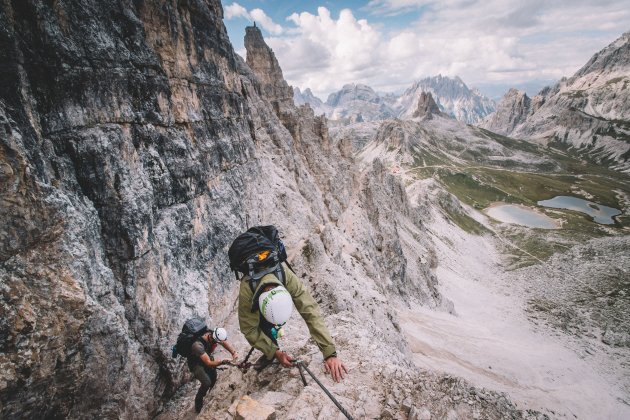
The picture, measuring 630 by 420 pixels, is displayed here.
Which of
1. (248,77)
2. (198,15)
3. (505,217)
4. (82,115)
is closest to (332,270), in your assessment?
(82,115)

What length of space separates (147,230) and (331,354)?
10.1 m

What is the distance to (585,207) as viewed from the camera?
18138cm

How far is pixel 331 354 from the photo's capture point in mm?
7910

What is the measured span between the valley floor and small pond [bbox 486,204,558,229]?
73978 mm

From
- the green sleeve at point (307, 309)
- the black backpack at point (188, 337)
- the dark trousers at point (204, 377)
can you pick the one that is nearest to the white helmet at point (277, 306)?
the green sleeve at point (307, 309)

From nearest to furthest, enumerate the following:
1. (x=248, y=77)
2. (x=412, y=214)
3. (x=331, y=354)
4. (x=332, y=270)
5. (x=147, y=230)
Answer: (x=331, y=354) → (x=147, y=230) → (x=332, y=270) → (x=248, y=77) → (x=412, y=214)

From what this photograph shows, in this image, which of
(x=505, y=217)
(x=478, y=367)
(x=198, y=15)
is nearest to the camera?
(x=198, y=15)

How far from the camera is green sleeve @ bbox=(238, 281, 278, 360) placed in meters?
7.52

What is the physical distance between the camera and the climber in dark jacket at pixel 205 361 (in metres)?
10.3

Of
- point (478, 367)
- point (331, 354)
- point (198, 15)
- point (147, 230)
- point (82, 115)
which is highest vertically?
point (198, 15)

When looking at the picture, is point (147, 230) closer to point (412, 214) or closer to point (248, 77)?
point (248, 77)

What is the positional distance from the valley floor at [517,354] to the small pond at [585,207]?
113567mm

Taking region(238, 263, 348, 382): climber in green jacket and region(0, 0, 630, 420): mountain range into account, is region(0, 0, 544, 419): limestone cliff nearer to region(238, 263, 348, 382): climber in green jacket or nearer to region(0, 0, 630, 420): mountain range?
region(0, 0, 630, 420): mountain range

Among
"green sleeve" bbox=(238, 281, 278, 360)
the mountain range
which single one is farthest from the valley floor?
"green sleeve" bbox=(238, 281, 278, 360)
